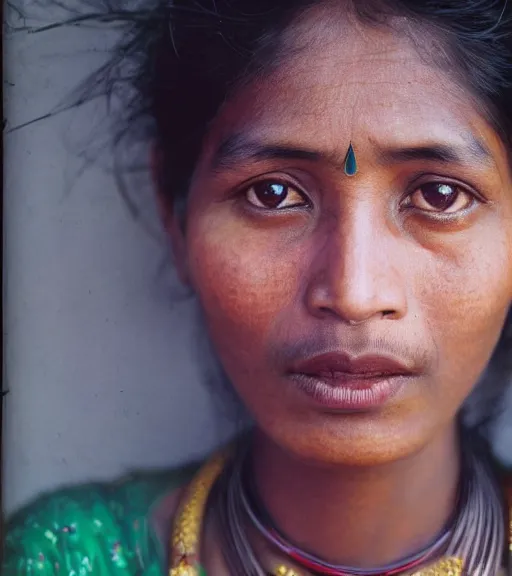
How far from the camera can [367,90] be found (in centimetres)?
155

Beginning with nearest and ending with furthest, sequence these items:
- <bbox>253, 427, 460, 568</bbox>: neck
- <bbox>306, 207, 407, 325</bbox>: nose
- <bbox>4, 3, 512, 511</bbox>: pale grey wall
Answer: <bbox>306, 207, 407, 325</bbox>: nose
<bbox>253, 427, 460, 568</bbox>: neck
<bbox>4, 3, 512, 511</bbox>: pale grey wall

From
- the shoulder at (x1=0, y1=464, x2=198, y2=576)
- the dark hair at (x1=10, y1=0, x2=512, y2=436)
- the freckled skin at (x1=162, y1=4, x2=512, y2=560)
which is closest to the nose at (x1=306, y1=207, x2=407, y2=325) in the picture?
the freckled skin at (x1=162, y1=4, x2=512, y2=560)

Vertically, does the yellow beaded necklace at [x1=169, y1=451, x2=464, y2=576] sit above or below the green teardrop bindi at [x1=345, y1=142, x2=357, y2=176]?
below

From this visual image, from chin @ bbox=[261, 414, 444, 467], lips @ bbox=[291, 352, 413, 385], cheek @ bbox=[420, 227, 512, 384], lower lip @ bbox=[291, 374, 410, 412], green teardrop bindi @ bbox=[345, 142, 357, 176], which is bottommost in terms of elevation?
chin @ bbox=[261, 414, 444, 467]

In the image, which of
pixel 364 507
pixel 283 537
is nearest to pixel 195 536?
pixel 283 537

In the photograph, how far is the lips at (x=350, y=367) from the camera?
1511 millimetres

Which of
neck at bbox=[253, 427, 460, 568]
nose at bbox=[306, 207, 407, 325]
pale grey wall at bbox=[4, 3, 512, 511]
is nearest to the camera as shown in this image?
nose at bbox=[306, 207, 407, 325]

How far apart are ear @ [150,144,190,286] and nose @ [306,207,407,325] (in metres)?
0.32

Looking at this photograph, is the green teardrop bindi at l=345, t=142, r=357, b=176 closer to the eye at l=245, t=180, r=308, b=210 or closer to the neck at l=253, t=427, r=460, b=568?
the eye at l=245, t=180, r=308, b=210

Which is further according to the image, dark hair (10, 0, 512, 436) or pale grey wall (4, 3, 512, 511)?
A: pale grey wall (4, 3, 512, 511)

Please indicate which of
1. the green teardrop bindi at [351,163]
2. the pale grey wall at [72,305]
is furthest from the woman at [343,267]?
the pale grey wall at [72,305]

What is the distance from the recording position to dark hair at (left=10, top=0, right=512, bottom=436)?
1556mm

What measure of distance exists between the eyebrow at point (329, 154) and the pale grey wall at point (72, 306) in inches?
11.1

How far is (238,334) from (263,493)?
0.34 m
